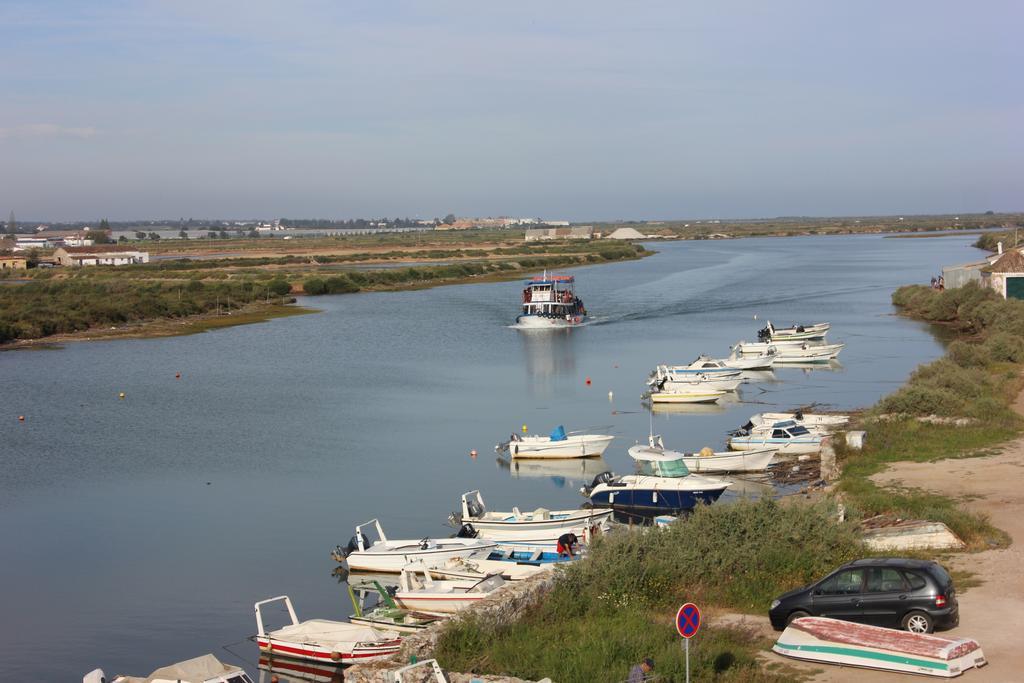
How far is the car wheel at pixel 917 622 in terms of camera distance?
12.4m

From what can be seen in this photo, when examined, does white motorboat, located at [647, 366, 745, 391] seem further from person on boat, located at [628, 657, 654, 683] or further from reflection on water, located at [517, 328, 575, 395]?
person on boat, located at [628, 657, 654, 683]

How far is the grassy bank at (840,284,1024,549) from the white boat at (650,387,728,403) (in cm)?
836

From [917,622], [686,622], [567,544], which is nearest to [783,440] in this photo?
[567,544]

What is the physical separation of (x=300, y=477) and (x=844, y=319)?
154ft

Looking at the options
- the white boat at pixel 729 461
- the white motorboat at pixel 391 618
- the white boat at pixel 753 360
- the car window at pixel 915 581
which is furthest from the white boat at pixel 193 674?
the white boat at pixel 753 360

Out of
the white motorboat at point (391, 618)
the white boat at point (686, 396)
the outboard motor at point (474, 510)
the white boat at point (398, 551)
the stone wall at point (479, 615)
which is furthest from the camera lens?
the white boat at point (686, 396)

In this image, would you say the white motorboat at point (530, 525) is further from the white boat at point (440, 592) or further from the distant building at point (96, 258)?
the distant building at point (96, 258)

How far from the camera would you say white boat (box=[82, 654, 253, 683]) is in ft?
48.7

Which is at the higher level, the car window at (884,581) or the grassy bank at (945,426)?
the car window at (884,581)

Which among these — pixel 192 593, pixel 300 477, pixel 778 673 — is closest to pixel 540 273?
pixel 300 477

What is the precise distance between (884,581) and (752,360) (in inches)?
1445

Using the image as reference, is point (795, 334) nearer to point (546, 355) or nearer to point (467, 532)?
point (546, 355)

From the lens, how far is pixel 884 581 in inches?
504

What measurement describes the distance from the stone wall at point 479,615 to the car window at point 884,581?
3.94 meters
